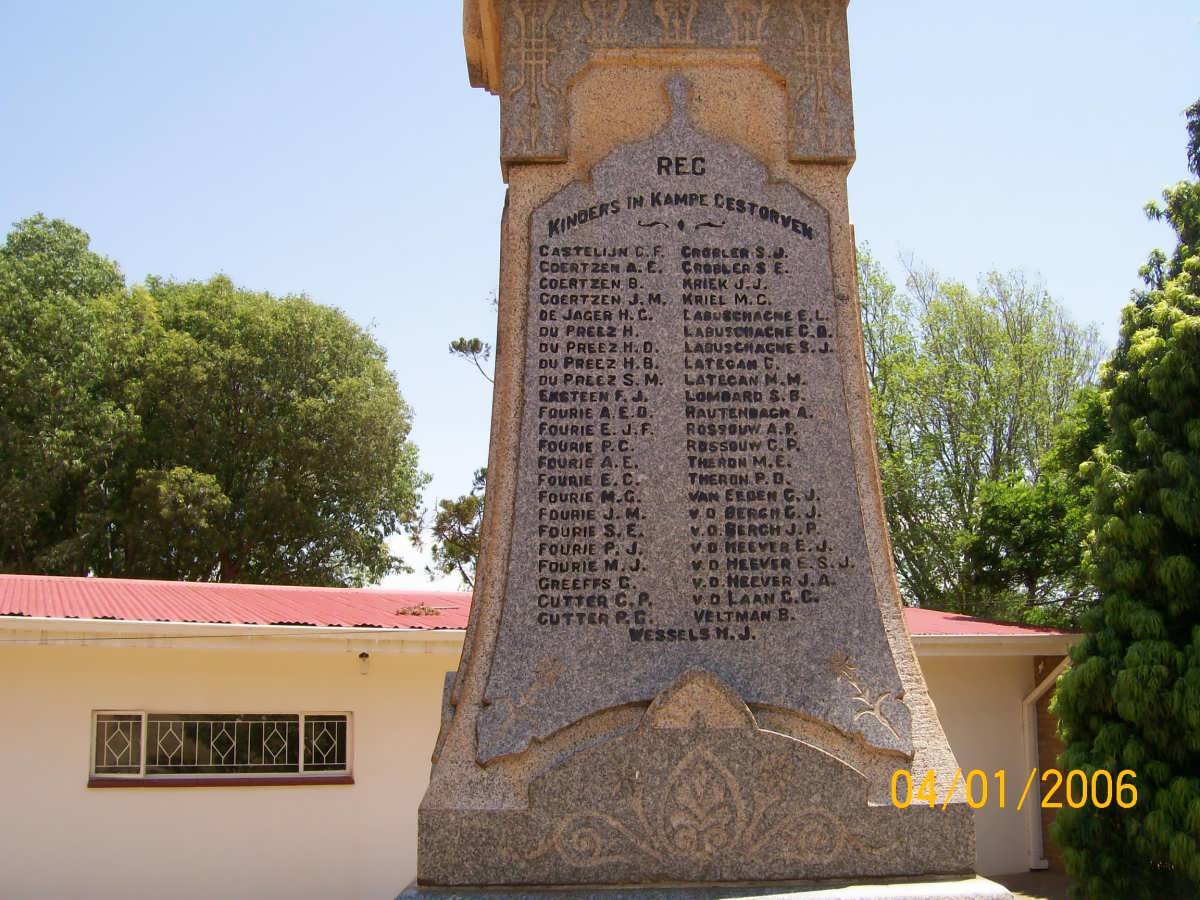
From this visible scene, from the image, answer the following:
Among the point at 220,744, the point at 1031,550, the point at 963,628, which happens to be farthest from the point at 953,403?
the point at 220,744

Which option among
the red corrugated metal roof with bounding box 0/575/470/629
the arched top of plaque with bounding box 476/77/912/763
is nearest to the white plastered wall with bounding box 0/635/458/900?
the red corrugated metal roof with bounding box 0/575/470/629

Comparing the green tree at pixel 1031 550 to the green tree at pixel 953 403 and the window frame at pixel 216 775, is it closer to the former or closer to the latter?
the green tree at pixel 953 403

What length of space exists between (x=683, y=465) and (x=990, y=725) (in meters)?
10.1

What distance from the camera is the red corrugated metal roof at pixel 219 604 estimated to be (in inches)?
429

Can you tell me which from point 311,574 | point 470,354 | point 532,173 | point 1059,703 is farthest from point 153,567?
point 532,173

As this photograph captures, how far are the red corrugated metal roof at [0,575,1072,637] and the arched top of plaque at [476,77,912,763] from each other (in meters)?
5.02

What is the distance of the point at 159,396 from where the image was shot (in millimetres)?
22453

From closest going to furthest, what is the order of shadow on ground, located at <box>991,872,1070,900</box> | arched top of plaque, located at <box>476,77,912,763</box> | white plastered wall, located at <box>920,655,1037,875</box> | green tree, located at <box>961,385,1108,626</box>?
arched top of plaque, located at <box>476,77,912,763</box> < shadow on ground, located at <box>991,872,1070,900</box> < white plastered wall, located at <box>920,655,1037,875</box> < green tree, located at <box>961,385,1108,626</box>

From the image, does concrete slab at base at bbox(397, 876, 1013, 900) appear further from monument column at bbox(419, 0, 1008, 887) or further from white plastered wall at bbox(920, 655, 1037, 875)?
white plastered wall at bbox(920, 655, 1037, 875)

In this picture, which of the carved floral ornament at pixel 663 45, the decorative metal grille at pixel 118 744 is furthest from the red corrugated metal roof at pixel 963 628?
the carved floral ornament at pixel 663 45

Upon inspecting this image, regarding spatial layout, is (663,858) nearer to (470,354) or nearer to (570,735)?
(570,735)

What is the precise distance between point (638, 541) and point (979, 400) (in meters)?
22.1
